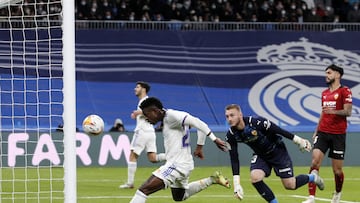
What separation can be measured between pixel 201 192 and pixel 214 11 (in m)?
15.5

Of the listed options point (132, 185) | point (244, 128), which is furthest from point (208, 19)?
point (244, 128)

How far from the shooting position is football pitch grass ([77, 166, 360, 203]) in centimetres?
1628

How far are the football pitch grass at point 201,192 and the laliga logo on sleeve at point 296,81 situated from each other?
499 cm

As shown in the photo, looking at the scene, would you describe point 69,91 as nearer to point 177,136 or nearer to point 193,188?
point 177,136

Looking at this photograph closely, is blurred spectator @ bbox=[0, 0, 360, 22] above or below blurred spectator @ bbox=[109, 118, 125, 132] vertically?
above

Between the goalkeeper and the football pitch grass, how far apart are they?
2483mm

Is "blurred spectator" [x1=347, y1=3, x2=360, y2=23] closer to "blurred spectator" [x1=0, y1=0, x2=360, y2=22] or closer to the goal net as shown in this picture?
"blurred spectator" [x1=0, y1=0, x2=360, y2=22]

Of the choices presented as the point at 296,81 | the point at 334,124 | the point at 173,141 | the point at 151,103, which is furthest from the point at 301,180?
the point at 296,81

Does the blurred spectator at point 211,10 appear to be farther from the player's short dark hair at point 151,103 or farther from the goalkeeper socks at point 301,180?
the player's short dark hair at point 151,103

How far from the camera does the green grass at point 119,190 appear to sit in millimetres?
16266

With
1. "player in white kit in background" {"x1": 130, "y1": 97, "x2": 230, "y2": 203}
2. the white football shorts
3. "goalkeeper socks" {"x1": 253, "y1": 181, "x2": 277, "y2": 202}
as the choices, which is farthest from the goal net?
"goalkeeper socks" {"x1": 253, "y1": 181, "x2": 277, "y2": 202}

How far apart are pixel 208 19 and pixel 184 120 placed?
774 inches

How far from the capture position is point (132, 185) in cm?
1858

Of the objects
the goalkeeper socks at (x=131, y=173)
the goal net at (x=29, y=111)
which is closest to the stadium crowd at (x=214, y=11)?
the goal net at (x=29, y=111)
